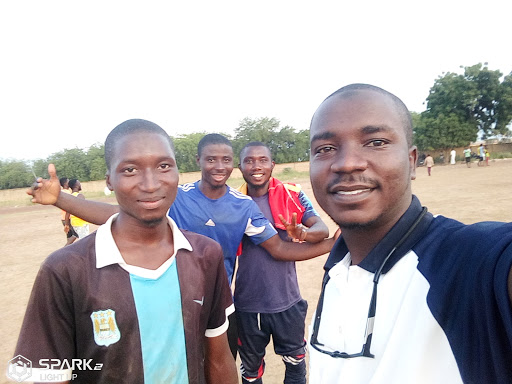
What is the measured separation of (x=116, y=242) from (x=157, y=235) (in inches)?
8.4

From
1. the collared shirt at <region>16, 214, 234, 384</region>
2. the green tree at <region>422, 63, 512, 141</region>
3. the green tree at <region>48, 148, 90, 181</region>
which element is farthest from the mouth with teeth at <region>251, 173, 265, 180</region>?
the green tree at <region>48, 148, 90, 181</region>

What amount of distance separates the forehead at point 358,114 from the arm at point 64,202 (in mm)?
1789

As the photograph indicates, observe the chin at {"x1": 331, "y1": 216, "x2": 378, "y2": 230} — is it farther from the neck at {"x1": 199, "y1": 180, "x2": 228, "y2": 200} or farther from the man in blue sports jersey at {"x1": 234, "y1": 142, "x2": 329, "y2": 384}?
the neck at {"x1": 199, "y1": 180, "x2": 228, "y2": 200}

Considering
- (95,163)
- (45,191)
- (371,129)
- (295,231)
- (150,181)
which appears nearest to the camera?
(371,129)

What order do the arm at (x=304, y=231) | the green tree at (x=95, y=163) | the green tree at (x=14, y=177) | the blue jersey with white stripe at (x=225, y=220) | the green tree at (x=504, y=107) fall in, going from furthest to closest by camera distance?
the green tree at (x=95, y=163) → the green tree at (x=14, y=177) → the green tree at (x=504, y=107) → the blue jersey with white stripe at (x=225, y=220) → the arm at (x=304, y=231)

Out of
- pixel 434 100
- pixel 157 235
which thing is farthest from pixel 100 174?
pixel 157 235

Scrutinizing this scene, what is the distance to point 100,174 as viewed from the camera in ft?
132

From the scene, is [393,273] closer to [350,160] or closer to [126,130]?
[350,160]

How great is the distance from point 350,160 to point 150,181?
1.07m

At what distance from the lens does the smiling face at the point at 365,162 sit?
1.22 meters

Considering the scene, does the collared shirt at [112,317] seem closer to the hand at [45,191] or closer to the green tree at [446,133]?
the hand at [45,191]

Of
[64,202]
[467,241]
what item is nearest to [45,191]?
[64,202]

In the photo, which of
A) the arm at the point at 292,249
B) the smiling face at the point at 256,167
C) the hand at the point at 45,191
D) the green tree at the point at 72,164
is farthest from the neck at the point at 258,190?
the green tree at the point at 72,164

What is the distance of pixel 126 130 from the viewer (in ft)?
6.16
